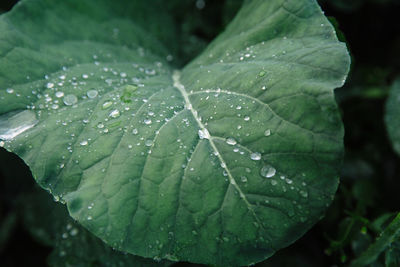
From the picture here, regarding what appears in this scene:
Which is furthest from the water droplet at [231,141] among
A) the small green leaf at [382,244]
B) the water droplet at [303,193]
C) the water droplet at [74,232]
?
the water droplet at [74,232]

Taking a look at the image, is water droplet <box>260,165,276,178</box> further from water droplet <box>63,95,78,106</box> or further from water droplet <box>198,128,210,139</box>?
water droplet <box>63,95,78,106</box>

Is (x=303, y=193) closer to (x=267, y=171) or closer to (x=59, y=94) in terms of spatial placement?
(x=267, y=171)

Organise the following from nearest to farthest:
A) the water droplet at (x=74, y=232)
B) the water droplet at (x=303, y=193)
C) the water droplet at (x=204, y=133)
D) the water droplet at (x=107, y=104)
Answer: the water droplet at (x=303, y=193) → the water droplet at (x=204, y=133) → the water droplet at (x=107, y=104) → the water droplet at (x=74, y=232)

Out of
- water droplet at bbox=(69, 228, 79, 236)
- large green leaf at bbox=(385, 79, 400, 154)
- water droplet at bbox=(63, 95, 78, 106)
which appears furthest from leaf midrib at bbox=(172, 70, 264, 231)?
large green leaf at bbox=(385, 79, 400, 154)

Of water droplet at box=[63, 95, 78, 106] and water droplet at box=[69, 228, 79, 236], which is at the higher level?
water droplet at box=[63, 95, 78, 106]

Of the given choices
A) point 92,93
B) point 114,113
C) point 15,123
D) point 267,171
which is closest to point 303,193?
point 267,171

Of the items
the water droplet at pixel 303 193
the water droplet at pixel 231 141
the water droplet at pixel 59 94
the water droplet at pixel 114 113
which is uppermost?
the water droplet at pixel 59 94

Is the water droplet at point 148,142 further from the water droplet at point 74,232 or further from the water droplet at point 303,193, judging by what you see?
the water droplet at point 74,232
